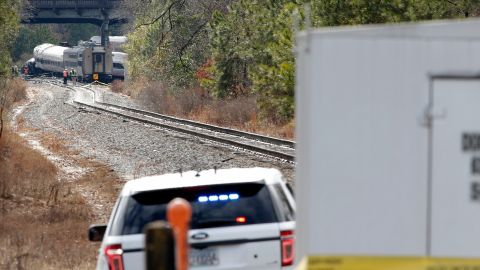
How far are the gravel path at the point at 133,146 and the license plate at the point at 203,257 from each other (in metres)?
4.87

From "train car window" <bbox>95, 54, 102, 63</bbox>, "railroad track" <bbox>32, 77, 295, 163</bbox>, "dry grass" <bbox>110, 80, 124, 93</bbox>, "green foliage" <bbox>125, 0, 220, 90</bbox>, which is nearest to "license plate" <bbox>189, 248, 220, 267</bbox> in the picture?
"railroad track" <bbox>32, 77, 295, 163</bbox>

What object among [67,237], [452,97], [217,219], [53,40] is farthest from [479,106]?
[53,40]

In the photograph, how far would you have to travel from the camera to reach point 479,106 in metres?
5.19

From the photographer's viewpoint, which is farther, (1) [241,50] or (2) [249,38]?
(1) [241,50]

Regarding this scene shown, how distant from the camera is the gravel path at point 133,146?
22.8 m

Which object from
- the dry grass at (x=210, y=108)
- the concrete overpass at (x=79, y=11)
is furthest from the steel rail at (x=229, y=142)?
the concrete overpass at (x=79, y=11)

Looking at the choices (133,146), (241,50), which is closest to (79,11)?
(241,50)

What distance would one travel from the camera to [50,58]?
101562 mm

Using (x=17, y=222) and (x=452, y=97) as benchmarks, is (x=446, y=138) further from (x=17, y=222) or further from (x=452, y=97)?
(x=17, y=222)

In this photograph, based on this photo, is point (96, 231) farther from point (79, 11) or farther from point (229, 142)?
point (79, 11)

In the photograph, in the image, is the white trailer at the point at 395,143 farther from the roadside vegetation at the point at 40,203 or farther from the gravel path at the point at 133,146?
the gravel path at the point at 133,146

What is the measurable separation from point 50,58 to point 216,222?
95.7 m

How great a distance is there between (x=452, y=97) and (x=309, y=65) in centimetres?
67

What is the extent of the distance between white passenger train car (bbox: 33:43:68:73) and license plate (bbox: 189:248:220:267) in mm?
88996
